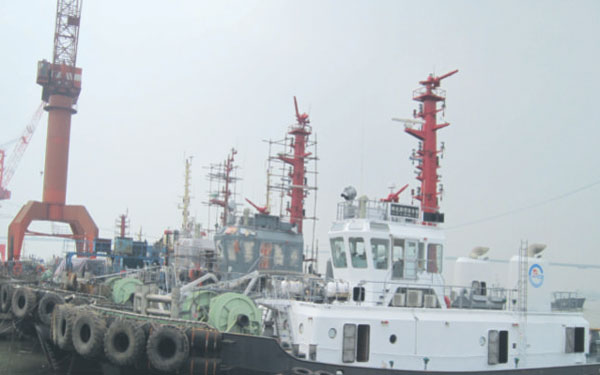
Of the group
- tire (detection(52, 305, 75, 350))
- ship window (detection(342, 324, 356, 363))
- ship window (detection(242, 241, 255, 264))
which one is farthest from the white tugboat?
ship window (detection(242, 241, 255, 264))

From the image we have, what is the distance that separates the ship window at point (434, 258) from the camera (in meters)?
17.2

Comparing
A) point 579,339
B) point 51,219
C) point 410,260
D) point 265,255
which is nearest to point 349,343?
point 410,260

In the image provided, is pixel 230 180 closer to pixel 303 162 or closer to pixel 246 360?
pixel 303 162

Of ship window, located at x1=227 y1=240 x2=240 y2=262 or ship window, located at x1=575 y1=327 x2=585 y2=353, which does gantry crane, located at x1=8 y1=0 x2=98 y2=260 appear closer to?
ship window, located at x1=227 y1=240 x2=240 y2=262

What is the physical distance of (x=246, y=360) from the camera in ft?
45.9

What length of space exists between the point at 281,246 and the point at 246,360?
12.8 m

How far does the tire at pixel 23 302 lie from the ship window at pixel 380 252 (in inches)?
487

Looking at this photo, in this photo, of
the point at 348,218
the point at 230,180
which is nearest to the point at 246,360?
the point at 348,218

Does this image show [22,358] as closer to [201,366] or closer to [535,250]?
[201,366]

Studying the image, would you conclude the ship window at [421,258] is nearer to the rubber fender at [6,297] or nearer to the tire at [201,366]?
the tire at [201,366]

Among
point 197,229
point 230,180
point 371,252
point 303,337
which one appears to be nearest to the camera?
point 303,337

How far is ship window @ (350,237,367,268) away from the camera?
1650 cm

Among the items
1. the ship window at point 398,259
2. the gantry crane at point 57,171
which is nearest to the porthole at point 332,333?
the ship window at point 398,259

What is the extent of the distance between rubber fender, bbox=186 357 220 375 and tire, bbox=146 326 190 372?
0.18 metres
